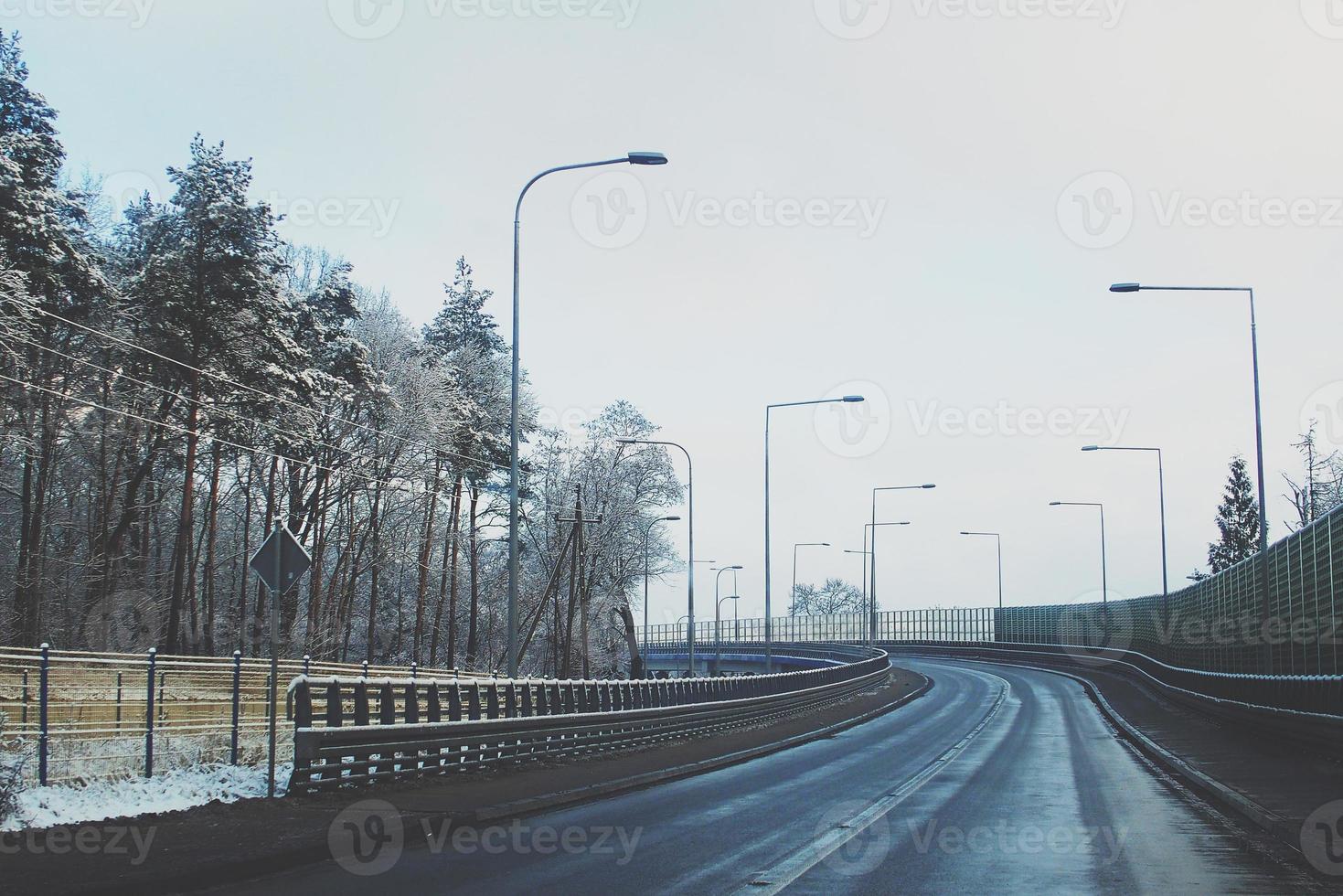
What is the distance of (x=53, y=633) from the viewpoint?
1645 inches

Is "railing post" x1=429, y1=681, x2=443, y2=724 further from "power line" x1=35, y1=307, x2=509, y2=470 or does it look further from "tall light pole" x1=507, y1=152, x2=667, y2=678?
"power line" x1=35, y1=307, x2=509, y2=470

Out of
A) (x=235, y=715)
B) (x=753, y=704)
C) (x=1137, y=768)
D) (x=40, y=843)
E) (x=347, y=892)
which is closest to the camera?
(x=347, y=892)

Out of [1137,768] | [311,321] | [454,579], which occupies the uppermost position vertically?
[311,321]

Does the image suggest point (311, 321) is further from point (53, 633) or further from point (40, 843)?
point (40, 843)

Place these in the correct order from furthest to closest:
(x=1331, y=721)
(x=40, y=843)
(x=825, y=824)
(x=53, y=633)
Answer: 1. (x=53, y=633)
2. (x=1331, y=721)
3. (x=825, y=824)
4. (x=40, y=843)

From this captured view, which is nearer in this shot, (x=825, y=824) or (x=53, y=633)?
(x=825, y=824)

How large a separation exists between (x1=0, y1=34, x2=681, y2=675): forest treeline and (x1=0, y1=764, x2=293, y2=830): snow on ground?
1557 cm

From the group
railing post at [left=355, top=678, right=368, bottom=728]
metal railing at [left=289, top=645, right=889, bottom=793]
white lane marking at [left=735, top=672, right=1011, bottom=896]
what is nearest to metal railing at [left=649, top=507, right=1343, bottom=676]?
white lane marking at [left=735, top=672, right=1011, bottom=896]

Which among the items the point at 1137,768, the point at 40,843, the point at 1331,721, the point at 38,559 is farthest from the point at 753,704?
the point at 40,843

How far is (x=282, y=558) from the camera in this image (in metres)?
15.5

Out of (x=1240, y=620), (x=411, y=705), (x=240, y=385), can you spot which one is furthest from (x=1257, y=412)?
(x=240, y=385)

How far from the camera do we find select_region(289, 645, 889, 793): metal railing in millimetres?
16141

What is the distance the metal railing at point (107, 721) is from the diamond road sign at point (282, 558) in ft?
9.10

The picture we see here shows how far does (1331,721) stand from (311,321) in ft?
124
